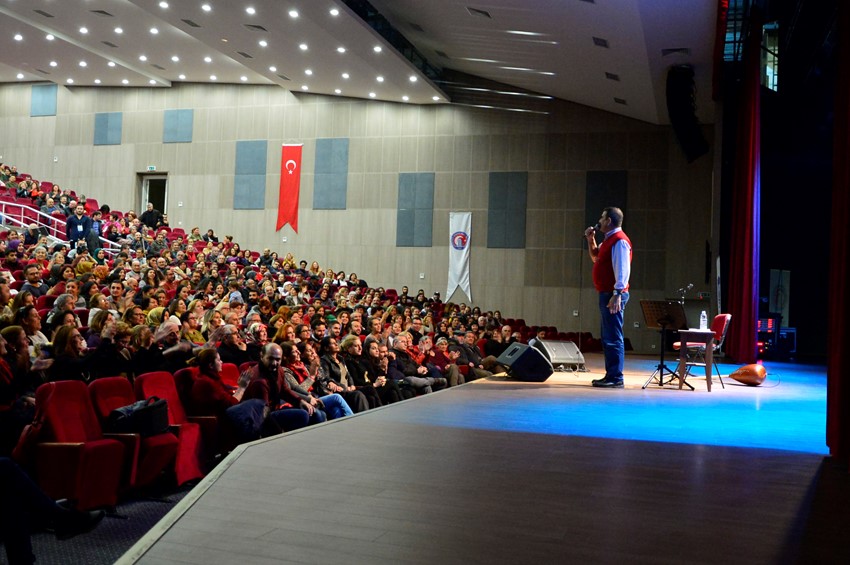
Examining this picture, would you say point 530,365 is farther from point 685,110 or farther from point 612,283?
point 685,110

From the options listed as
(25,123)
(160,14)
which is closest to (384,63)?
(160,14)

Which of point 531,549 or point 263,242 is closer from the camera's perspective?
point 531,549

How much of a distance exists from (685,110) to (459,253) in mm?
6463

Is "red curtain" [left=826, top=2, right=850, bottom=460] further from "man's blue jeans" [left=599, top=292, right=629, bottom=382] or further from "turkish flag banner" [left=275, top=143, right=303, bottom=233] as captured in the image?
"turkish flag banner" [left=275, top=143, right=303, bottom=233]

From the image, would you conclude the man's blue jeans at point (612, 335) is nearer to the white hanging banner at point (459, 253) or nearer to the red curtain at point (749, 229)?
the red curtain at point (749, 229)

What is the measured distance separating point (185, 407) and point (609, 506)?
3002 millimetres

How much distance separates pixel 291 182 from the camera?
20000 mm

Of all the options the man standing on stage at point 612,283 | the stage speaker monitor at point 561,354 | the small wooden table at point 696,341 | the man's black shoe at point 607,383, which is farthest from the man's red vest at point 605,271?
the stage speaker monitor at point 561,354

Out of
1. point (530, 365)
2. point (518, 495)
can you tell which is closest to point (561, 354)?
point (530, 365)

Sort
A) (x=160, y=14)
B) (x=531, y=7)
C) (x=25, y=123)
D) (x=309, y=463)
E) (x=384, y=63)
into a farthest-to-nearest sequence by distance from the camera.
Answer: (x=25, y=123) < (x=384, y=63) < (x=160, y=14) < (x=531, y=7) < (x=309, y=463)

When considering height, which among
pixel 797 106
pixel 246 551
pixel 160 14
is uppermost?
pixel 160 14

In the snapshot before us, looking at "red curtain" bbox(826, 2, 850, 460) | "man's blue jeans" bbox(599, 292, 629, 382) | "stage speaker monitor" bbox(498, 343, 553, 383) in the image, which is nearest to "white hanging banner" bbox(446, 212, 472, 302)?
"stage speaker monitor" bbox(498, 343, 553, 383)

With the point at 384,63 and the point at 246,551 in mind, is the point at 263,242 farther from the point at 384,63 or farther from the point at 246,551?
the point at 246,551

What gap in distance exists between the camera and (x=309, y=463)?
3.79 metres
